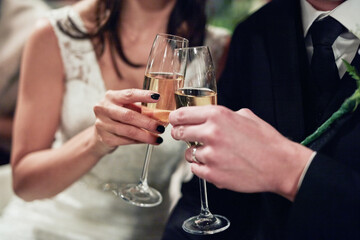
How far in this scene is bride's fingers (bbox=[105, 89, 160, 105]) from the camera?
105 cm

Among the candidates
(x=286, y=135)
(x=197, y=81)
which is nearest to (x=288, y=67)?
(x=286, y=135)

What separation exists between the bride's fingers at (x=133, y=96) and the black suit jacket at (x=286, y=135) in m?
0.34

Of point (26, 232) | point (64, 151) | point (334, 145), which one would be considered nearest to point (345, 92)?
point (334, 145)

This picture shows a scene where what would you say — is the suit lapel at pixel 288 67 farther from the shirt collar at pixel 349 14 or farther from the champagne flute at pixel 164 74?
the champagne flute at pixel 164 74

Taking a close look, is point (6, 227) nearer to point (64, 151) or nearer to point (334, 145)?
point (64, 151)

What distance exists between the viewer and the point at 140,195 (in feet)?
4.15

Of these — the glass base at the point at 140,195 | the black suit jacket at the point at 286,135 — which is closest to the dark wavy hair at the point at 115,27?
the black suit jacket at the point at 286,135

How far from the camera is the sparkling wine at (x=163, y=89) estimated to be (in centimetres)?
106

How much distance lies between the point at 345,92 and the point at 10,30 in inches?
75.9

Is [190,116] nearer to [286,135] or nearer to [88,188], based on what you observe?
[286,135]

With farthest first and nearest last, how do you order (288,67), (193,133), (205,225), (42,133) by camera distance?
(42,133)
(288,67)
(205,225)
(193,133)

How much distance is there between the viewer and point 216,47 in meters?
1.77

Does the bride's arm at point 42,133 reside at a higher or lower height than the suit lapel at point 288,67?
lower

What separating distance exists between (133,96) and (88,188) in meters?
0.78
